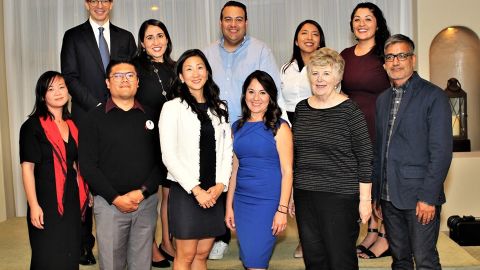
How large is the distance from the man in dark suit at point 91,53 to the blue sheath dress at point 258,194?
1061 mm

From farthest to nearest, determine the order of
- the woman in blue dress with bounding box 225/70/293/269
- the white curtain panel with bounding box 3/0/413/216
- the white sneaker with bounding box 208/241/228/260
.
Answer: the white curtain panel with bounding box 3/0/413/216, the white sneaker with bounding box 208/241/228/260, the woman in blue dress with bounding box 225/70/293/269

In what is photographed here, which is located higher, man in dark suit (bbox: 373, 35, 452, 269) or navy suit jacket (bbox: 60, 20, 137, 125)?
navy suit jacket (bbox: 60, 20, 137, 125)

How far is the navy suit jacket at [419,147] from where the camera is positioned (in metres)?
2.93

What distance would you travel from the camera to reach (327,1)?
20.4ft

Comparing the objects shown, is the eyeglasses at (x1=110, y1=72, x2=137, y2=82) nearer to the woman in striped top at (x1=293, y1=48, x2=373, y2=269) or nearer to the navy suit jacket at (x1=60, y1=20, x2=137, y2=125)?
the navy suit jacket at (x1=60, y1=20, x2=137, y2=125)

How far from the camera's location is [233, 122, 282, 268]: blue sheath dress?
10.2 ft

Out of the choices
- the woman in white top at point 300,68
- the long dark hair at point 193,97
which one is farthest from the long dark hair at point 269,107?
the woman in white top at point 300,68

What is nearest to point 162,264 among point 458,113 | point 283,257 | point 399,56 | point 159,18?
point 283,257

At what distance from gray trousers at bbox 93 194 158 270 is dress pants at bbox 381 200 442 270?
1243 millimetres

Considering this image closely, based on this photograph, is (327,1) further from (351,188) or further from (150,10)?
(351,188)

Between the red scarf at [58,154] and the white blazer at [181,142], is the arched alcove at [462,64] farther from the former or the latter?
the red scarf at [58,154]

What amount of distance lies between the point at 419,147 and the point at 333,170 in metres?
0.47

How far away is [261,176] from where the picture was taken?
312 centimetres

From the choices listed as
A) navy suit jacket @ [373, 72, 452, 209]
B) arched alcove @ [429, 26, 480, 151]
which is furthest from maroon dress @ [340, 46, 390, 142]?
arched alcove @ [429, 26, 480, 151]
